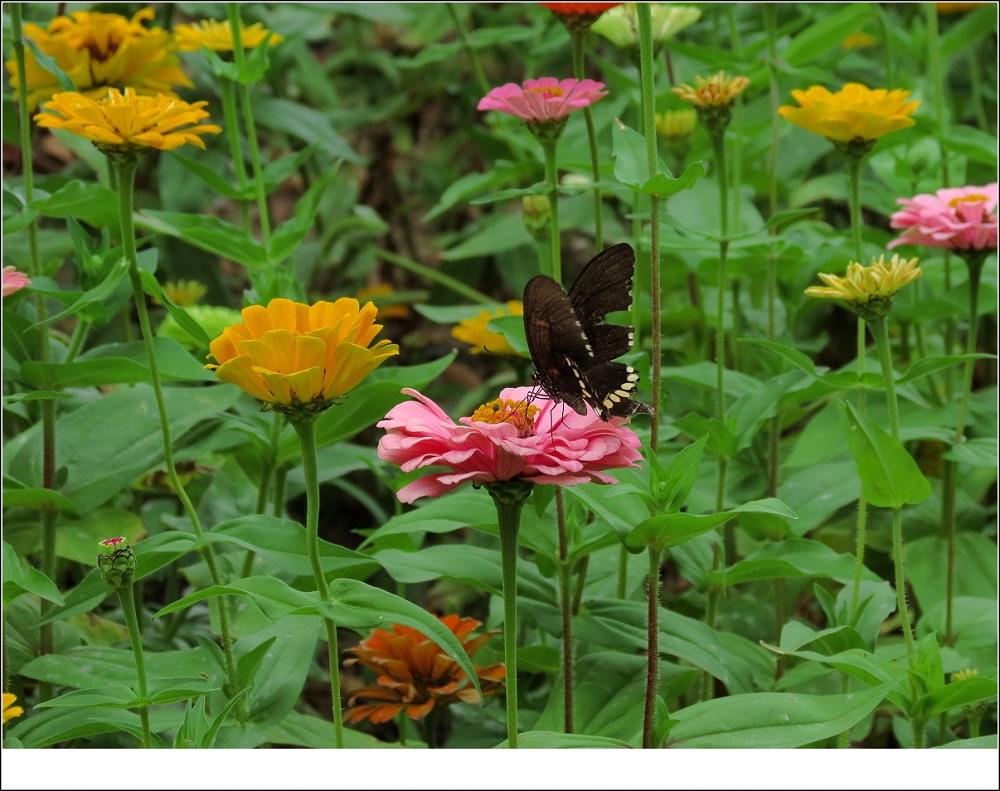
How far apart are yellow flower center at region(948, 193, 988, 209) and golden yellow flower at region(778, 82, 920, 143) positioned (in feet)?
0.30

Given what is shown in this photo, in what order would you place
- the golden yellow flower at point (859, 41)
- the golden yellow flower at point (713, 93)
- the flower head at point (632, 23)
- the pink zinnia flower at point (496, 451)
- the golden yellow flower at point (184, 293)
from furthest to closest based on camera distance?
the golden yellow flower at point (859, 41), the golden yellow flower at point (184, 293), the flower head at point (632, 23), the golden yellow flower at point (713, 93), the pink zinnia flower at point (496, 451)

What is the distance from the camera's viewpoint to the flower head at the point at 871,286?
0.65 metres

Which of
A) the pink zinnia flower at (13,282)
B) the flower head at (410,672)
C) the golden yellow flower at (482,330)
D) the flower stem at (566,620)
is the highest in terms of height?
the pink zinnia flower at (13,282)

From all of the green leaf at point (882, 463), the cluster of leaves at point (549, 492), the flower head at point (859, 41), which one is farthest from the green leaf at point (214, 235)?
the flower head at point (859, 41)

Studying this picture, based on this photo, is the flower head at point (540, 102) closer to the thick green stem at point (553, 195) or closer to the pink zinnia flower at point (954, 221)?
the thick green stem at point (553, 195)

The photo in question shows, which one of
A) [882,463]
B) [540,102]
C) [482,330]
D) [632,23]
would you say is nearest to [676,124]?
[632,23]

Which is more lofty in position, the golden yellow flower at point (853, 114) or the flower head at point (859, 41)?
the golden yellow flower at point (853, 114)

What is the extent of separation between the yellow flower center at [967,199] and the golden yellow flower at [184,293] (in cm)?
80

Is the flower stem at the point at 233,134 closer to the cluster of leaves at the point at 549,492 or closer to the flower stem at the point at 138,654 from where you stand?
the cluster of leaves at the point at 549,492

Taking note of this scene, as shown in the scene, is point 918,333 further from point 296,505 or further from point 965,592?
point 296,505

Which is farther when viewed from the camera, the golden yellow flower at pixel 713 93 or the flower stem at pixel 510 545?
the golden yellow flower at pixel 713 93

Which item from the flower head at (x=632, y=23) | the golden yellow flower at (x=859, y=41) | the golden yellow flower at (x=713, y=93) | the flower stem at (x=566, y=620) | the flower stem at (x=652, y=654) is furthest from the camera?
the golden yellow flower at (x=859, y=41)

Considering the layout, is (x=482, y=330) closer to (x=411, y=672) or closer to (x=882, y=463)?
(x=411, y=672)

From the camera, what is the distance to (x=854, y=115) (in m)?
0.79
